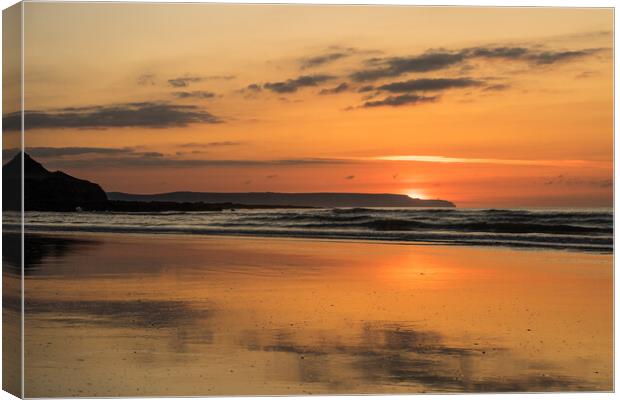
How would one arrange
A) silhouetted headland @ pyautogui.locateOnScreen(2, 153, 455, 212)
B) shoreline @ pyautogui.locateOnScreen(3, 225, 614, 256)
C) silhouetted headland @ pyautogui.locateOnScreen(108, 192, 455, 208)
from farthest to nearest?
shoreline @ pyautogui.locateOnScreen(3, 225, 614, 256) < silhouetted headland @ pyautogui.locateOnScreen(108, 192, 455, 208) < silhouetted headland @ pyautogui.locateOnScreen(2, 153, 455, 212)

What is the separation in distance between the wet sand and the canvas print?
0.05 ft

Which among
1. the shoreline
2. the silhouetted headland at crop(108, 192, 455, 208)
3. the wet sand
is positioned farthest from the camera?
the shoreline

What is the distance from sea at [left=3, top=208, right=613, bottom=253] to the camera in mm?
7703

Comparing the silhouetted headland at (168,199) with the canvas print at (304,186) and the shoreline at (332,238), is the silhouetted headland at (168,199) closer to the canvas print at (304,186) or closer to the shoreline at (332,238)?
the canvas print at (304,186)

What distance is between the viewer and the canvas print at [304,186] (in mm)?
7227

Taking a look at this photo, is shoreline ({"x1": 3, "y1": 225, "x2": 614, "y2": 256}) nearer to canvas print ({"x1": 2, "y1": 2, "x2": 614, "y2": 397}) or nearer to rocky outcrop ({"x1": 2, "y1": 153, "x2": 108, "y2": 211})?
canvas print ({"x1": 2, "y1": 2, "x2": 614, "y2": 397})

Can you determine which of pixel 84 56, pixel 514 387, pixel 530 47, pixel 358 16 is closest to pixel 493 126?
pixel 530 47

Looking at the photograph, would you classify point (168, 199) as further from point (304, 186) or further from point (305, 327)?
point (305, 327)

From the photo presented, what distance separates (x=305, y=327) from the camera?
7.44 meters

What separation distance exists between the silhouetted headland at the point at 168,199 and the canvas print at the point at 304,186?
0.06ft

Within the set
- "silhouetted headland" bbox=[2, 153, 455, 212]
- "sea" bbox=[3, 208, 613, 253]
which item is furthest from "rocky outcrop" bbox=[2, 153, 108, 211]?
"sea" bbox=[3, 208, 613, 253]

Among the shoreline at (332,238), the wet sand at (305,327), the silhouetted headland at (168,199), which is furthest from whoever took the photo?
the shoreline at (332,238)

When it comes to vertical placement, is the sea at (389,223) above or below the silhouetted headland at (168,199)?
below

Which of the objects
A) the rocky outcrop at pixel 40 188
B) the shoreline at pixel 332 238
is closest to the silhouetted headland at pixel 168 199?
the rocky outcrop at pixel 40 188
